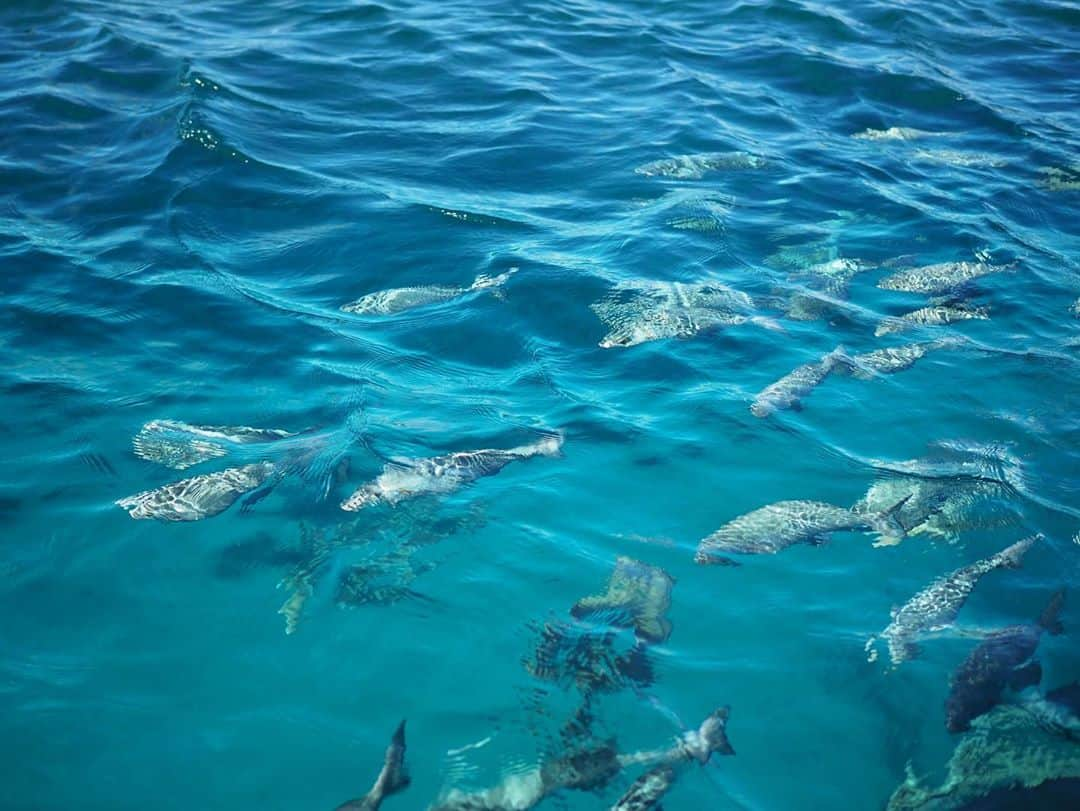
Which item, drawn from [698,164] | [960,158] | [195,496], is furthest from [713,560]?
[960,158]

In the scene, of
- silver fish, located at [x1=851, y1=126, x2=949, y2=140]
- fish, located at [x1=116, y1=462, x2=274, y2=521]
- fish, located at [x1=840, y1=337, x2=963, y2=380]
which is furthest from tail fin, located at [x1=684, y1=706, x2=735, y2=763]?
silver fish, located at [x1=851, y1=126, x2=949, y2=140]

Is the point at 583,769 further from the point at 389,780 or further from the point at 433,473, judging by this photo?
the point at 433,473

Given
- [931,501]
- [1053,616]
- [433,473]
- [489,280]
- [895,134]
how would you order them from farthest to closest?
1. [895,134]
2. [489,280]
3. [433,473]
4. [931,501]
5. [1053,616]

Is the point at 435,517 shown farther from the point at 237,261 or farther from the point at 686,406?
the point at 237,261

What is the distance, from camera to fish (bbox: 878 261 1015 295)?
28.5 ft

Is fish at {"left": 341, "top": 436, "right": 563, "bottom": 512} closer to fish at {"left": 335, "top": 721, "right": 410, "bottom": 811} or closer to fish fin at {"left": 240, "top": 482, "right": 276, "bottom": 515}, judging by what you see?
fish fin at {"left": 240, "top": 482, "right": 276, "bottom": 515}

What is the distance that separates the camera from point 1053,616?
17.3 ft

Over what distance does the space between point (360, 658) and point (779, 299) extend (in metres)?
5.37

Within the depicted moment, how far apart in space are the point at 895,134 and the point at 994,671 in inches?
379

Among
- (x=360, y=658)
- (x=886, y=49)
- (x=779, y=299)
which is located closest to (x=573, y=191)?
(x=779, y=299)

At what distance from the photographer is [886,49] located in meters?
15.5

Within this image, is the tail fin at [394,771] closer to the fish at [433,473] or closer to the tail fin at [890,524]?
the fish at [433,473]

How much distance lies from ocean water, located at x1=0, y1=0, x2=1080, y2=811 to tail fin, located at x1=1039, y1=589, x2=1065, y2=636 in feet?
0.20

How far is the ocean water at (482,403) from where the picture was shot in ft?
15.5
